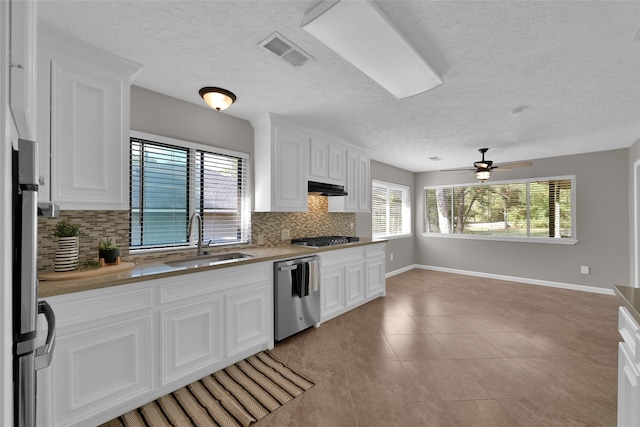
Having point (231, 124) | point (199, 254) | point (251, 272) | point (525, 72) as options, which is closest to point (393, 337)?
point (251, 272)

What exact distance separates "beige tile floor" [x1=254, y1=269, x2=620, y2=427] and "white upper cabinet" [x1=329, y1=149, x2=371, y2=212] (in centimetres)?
152

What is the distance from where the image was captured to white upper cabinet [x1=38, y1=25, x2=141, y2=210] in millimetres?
1679

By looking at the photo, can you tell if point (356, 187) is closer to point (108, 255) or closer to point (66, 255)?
point (108, 255)

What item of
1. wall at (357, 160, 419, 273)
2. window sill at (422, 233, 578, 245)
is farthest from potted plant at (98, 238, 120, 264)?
window sill at (422, 233, 578, 245)

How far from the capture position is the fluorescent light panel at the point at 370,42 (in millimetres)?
1412

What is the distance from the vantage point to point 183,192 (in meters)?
2.70

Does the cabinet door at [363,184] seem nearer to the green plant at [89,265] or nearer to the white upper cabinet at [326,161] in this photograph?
the white upper cabinet at [326,161]

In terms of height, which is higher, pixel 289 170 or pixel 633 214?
pixel 289 170

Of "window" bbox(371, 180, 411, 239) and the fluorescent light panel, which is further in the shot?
"window" bbox(371, 180, 411, 239)

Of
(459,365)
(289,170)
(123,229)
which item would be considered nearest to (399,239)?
(289,170)

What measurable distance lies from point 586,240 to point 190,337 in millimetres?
6192

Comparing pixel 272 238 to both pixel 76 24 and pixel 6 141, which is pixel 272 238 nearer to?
pixel 76 24

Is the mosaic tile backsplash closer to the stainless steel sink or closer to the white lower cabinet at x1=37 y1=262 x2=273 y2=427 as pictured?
the stainless steel sink

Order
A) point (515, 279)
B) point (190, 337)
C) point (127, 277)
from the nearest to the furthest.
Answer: point (127, 277) < point (190, 337) < point (515, 279)
